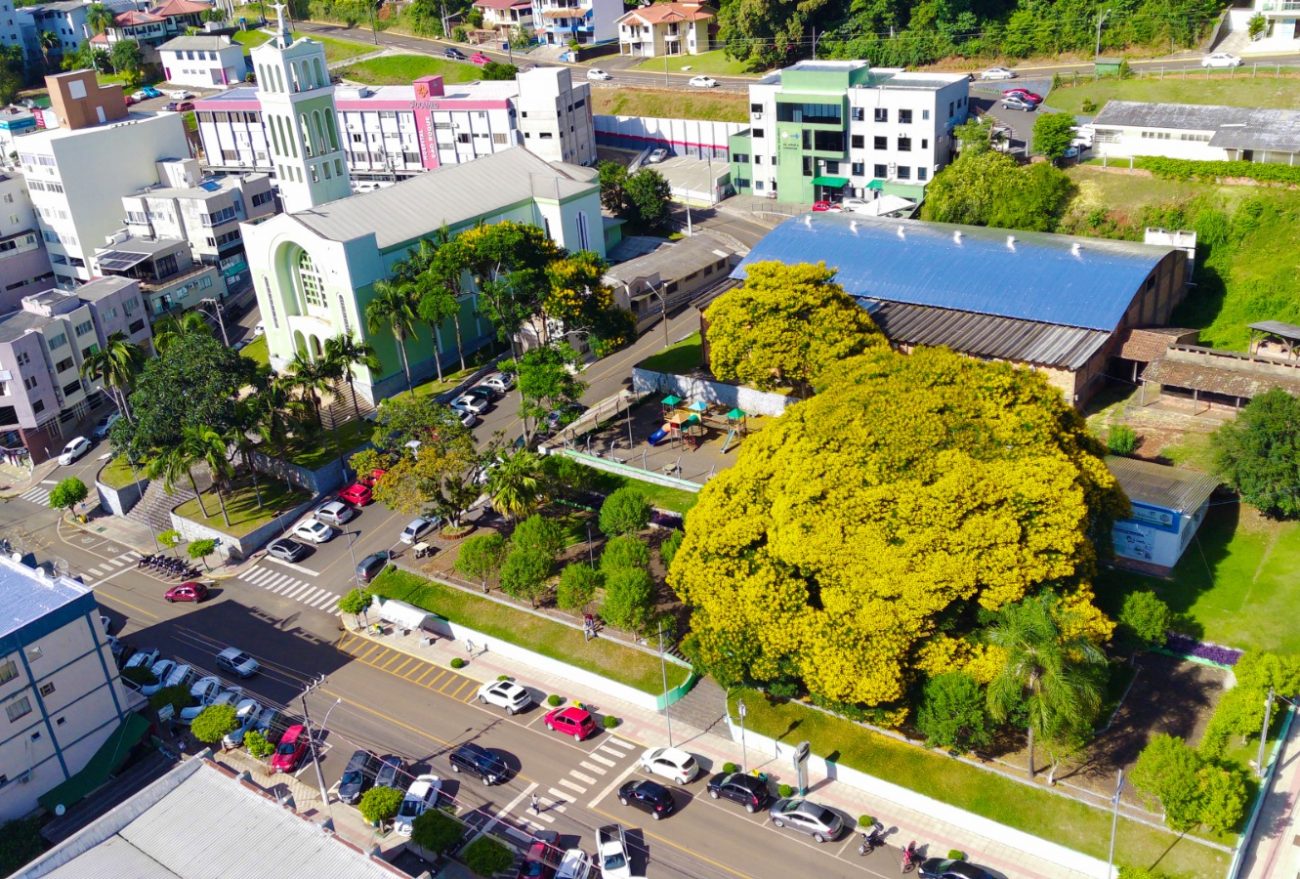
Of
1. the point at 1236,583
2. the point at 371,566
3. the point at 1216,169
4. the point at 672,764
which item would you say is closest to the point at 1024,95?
the point at 1216,169

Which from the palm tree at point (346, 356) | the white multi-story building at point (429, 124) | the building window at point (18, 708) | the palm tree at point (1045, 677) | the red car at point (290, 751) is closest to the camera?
the palm tree at point (1045, 677)

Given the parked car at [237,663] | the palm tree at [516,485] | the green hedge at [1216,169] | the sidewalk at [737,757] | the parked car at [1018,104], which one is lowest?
the sidewalk at [737,757]

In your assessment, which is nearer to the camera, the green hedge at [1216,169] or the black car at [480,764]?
the black car at [480,764]

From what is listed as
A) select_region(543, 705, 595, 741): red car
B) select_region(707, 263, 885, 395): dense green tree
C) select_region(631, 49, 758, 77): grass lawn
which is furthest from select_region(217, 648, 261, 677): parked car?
select_region(631, 49, 758, 77): grass lawn

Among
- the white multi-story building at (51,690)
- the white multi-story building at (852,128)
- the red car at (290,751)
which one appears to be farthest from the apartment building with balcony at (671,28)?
the red car at (290,751)

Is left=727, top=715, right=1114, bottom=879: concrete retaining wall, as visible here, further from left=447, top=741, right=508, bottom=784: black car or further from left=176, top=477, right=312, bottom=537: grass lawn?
left=176, top=477, right=312, bottom=537: grass lawn

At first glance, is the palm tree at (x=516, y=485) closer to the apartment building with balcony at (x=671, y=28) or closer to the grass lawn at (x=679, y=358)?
the grass lawn at (x=679, y=358)
